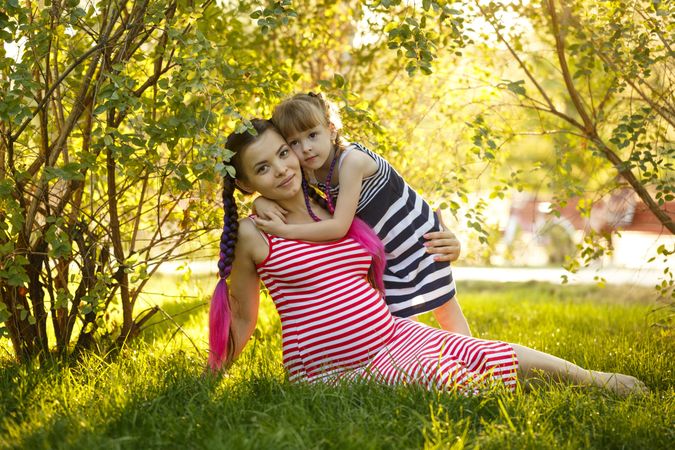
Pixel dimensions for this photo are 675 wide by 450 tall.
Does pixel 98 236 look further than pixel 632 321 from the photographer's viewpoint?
No

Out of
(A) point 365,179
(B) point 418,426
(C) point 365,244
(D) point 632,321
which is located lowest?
(D) point 632,321

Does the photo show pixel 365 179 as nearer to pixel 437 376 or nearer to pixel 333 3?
pixel 437 376

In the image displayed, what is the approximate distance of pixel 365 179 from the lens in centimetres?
305

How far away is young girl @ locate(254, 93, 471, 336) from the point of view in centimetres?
296

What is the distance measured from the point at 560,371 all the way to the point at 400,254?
0.78 m

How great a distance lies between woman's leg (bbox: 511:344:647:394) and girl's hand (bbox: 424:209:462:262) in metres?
0.51

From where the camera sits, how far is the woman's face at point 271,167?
2.82 meters

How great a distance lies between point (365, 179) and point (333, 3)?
2.05 metres

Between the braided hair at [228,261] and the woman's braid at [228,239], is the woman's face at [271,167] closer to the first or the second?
the braided hair at [228,261]

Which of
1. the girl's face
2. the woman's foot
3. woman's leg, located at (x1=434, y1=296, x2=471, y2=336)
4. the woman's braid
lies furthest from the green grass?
the girl's face

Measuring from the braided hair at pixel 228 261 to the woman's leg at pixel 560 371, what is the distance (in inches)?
42.7

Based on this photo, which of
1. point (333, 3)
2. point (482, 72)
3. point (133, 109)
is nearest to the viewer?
point (133, 109)

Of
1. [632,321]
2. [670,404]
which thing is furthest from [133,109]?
[632,321]

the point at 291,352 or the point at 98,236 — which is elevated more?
the point at 98,236
